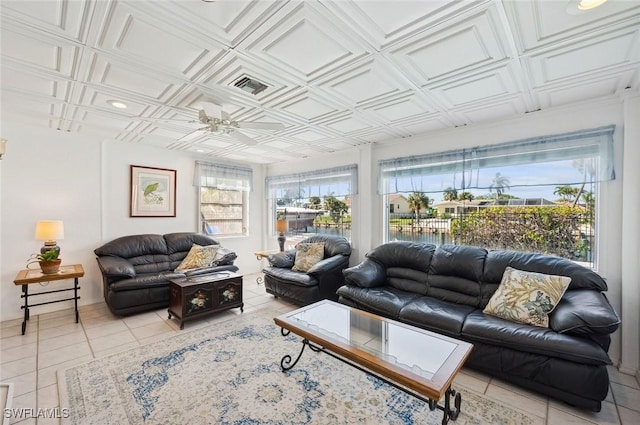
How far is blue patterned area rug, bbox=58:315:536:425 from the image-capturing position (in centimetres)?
186

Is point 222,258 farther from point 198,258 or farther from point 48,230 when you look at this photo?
point 48,230

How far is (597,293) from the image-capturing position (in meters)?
2.31

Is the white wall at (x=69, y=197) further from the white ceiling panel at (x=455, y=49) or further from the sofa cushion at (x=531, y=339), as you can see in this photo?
the sofa cushion at (x=531, y=339)

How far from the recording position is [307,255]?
445cm

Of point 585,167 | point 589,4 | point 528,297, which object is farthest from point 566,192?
point 589,4

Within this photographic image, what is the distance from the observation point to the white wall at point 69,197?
348cm

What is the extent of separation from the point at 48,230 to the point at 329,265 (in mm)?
3569

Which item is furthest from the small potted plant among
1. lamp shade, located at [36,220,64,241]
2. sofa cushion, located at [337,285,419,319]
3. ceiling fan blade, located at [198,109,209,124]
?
sofa cushion, located at [337,285,419,319]

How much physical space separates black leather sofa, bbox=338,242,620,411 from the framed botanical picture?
3.47 m

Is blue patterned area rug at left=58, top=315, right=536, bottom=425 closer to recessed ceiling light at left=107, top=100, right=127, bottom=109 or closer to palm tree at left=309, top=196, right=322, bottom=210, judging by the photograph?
recessed ceiling light at left=107, top=100, right=127, bottom=109

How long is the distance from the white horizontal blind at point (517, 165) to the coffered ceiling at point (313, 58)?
39 cm

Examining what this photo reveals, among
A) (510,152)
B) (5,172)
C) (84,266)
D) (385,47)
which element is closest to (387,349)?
(385,47)

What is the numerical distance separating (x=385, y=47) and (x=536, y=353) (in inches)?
97.9

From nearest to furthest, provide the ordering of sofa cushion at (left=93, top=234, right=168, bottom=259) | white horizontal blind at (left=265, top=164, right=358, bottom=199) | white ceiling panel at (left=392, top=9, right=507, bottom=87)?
white ceiling panel at (left=392, top=9, right=507, bottom=87), sofa cushion at (left=93, top=234, right=168, bottom=259), white horizontal blind at (left=265, top=164, right=358, bottom=199)
